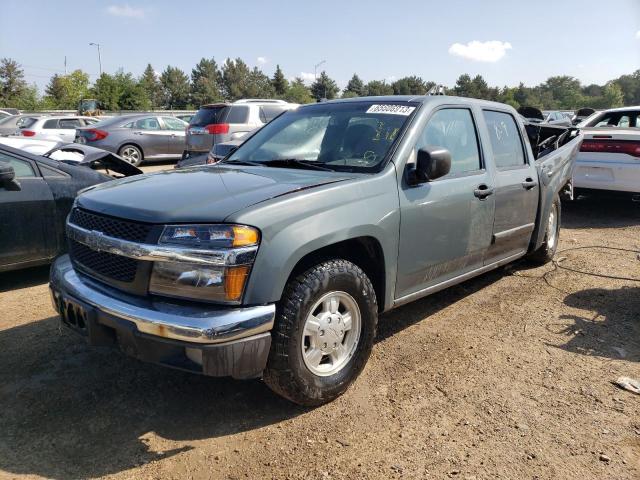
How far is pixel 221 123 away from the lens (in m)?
10.5

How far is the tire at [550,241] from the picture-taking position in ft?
17.7

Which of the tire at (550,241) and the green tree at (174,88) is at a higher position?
the green tree at (174,88)

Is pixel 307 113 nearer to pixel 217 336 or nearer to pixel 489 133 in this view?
pixel 489 133

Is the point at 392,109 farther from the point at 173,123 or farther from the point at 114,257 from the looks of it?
the point at 173,123

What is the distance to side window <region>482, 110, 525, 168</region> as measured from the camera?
424cm

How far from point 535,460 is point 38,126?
53.9 feet

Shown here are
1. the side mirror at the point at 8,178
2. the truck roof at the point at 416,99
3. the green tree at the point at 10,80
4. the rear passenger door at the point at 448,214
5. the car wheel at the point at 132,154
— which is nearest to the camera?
the rear passenger door at the point at 448,214

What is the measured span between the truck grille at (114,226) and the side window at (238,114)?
26.2ft

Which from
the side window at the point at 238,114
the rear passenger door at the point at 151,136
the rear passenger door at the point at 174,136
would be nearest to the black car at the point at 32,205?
the side window at the point at 238,114

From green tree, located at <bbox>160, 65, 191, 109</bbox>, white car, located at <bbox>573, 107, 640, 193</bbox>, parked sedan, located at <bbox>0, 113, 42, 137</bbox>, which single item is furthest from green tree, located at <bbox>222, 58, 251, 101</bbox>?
white car, located at <bbox>573, 107, 640, 193</bbox>

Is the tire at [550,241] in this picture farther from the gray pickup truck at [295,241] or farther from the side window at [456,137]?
the side window at [456,137]

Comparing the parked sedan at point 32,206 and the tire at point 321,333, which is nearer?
the tire at point 321,333

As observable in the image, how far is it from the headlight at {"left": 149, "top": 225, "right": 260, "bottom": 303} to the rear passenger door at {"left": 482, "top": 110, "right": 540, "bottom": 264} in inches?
94.9

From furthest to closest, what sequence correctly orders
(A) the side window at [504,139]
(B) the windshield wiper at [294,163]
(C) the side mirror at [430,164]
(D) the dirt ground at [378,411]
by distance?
(A) the side window at [504,139] → (B) the windshield wiper at [294,163] → (C) the side mirror at [430,164] → (D) the dirt ground at [378,411]
